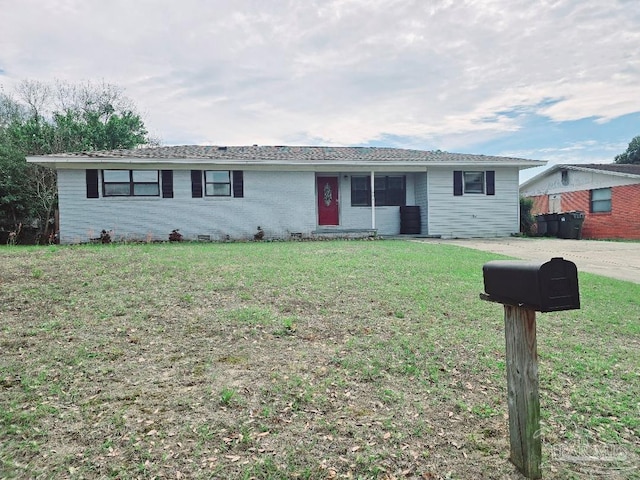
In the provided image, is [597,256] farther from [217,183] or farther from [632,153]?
[632,153]

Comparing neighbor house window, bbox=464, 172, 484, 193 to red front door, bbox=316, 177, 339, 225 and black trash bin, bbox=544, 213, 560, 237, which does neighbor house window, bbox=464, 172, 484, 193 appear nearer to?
black trash bin, bbox=544, 213, 560, 237

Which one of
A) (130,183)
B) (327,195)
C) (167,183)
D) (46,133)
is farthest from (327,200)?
(46,133)

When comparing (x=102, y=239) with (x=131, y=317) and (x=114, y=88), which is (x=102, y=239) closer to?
(x=131, y=317)

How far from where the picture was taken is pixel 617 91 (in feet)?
56.6

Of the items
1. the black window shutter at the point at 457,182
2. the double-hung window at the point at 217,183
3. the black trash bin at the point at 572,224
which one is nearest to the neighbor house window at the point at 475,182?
the black window shutter at the point at 457,182

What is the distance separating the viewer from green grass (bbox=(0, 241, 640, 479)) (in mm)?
2385

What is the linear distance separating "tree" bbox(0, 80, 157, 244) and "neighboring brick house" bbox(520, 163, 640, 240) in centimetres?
2374

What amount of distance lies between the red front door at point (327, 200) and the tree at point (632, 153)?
28716 mm

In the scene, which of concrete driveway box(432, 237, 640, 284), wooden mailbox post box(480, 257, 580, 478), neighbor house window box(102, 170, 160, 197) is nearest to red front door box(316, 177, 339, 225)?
neighbor house window box(102, 170, 160, 197)

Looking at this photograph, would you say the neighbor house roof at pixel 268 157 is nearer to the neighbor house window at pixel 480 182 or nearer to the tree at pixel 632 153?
the neighbor house window at pixel 480 182

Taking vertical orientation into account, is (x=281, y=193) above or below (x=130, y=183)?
below

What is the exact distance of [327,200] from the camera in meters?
17.3

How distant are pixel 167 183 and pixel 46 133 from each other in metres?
9.54

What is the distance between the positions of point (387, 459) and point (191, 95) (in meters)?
18.8
